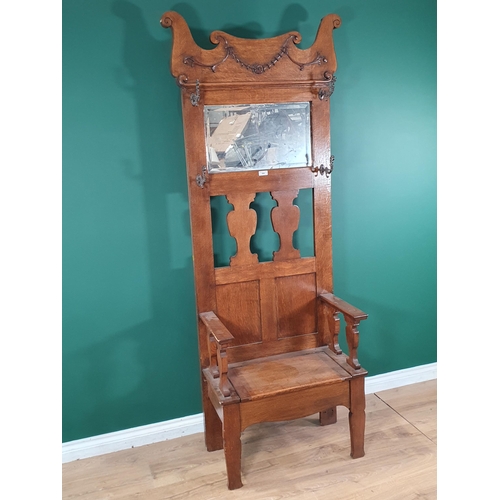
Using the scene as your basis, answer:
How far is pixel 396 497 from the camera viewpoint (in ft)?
6.93

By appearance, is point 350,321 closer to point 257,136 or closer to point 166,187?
point 257,136

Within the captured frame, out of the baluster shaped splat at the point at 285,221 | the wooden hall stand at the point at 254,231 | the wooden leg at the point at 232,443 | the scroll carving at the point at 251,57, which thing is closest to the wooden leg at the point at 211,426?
the wooden hall stand at the point at 254,231

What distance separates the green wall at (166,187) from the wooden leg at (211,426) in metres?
0.18

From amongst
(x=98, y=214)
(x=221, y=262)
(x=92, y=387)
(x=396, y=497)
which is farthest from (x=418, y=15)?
(x=92, y=387)

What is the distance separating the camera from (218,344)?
2.05 metres

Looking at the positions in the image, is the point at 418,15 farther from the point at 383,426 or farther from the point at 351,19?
the point at 383,426

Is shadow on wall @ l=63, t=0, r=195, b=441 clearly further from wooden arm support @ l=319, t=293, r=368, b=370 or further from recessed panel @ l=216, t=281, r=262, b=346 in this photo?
wooden arm support @ l=319, t=293, r=368, b=370

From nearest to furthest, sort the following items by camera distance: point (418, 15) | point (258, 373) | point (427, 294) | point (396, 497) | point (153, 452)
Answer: point (396, 497) → point (258, 373) → point (153, 452) → point (418, 15) → point (427, 294)

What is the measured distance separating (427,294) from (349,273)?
60 centimetres

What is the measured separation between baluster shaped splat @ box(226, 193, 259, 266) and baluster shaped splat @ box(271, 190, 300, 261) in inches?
4.3

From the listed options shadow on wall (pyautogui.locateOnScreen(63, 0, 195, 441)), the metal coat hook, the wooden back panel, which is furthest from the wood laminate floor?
the metal coat hook

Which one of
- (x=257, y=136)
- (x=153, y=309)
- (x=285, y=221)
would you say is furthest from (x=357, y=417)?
(x=257, y=136)

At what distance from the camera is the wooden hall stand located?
2.17 m

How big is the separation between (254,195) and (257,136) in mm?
279
